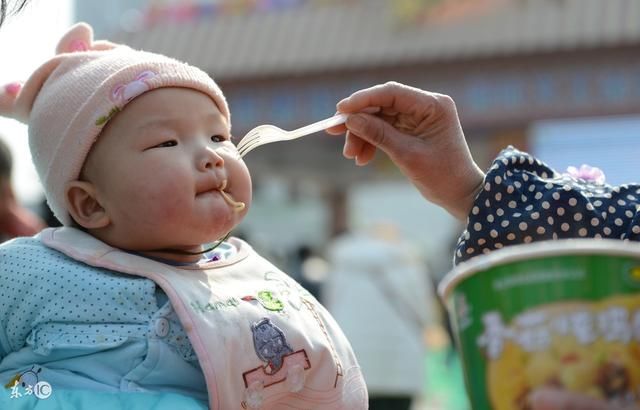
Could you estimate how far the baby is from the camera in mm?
1188

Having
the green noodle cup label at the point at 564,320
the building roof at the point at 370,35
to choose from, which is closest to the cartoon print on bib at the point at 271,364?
the green noodle cup label at the point at 564,320

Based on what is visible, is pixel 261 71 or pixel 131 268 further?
pixel 261 71

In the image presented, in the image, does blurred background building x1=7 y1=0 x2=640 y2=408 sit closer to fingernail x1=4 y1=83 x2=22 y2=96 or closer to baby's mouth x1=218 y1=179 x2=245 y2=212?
fingernail x1=4 y1=83 x2=22 y2=96

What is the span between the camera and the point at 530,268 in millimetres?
833

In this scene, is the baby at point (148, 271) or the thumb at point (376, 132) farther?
the thumb at point (376, 132)

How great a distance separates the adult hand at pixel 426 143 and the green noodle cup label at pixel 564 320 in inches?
23.0

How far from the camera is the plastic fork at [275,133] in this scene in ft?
4.41

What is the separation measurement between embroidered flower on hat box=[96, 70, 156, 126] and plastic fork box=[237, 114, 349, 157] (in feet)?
0.54

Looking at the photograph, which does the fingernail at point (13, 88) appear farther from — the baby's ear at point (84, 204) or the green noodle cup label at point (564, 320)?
the green noodle cup label at point (564, 320)

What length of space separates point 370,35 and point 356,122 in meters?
10.2

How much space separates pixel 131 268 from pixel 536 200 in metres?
0.54

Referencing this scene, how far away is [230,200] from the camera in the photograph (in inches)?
51.3

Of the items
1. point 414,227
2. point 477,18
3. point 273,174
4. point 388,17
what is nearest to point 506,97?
point 477,18

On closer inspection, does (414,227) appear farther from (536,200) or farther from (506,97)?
(536,200)
